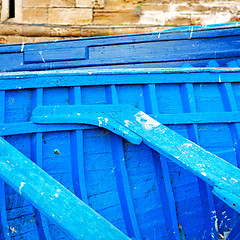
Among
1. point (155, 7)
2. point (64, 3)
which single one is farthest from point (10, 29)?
point (155, 7)

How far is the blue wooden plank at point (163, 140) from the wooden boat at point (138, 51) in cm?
204

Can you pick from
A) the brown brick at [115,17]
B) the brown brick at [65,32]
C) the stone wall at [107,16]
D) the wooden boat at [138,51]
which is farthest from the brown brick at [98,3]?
the wooden boat at [138,51]

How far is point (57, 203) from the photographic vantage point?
5.33 ft

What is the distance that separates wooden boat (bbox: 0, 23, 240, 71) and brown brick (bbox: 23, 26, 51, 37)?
86.5 inches

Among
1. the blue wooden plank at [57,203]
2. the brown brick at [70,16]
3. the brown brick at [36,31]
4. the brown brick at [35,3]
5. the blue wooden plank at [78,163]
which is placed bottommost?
the blue wooden plank at [57,203]

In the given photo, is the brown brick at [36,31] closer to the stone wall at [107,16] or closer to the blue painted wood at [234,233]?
the stone wall at [107,16]

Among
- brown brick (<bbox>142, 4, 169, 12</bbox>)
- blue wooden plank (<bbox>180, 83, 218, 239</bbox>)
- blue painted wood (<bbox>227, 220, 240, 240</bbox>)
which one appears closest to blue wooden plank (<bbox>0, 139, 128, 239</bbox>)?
blue wooden plank (<bbox>180, 83, 218, 239</bbox>)

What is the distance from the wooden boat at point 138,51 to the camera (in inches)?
154

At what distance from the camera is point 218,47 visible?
154 inches

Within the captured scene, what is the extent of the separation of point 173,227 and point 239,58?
2.86m

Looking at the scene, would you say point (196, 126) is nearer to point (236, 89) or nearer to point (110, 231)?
point (236, 89)

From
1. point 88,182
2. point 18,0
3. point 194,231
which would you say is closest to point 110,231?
Result: point 88,182

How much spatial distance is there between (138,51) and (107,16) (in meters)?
2.73

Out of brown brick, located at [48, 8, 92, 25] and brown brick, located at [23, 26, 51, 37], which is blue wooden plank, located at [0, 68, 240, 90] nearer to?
brown brick, located at [48, 8, 92, 25]
